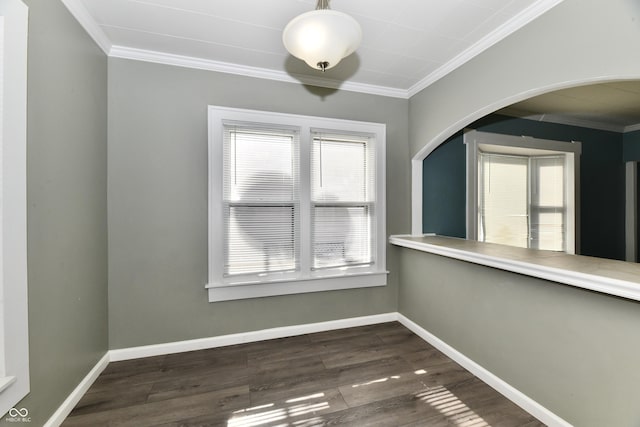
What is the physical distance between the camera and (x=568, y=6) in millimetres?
1524

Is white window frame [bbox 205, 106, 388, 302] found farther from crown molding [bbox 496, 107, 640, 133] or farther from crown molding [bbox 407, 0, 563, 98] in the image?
crown molding [bbox 496, 107, 640, 133]

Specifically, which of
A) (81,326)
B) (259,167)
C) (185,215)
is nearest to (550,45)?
(259,167)

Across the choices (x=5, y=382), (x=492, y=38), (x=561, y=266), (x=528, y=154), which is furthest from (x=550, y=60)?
(x=5, y=382)

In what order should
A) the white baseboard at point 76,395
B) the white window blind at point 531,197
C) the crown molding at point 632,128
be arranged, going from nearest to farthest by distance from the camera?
1. the white baseboard at point 76,395
2. the white window blind at point 531,197
3. the crown molding at point 632,128

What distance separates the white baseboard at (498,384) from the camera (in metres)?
1.60

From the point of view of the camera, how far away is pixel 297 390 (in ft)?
6.22

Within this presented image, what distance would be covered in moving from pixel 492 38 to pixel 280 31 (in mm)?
1555

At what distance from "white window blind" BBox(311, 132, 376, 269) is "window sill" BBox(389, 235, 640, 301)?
774 mm

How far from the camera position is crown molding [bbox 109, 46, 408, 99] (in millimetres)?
2217

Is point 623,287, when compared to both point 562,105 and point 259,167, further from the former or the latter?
point 562,105

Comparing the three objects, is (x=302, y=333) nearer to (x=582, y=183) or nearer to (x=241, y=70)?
(x=241, y=70)

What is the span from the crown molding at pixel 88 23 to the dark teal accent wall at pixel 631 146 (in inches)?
250

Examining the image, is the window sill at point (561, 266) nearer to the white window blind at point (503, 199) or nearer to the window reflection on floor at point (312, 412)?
the window reflection on floor at point (312, 412)

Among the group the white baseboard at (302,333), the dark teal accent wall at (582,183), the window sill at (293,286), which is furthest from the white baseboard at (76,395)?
the dark teal accent wall at (582,183)
